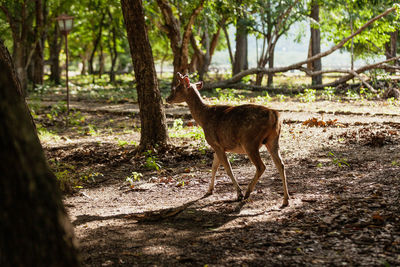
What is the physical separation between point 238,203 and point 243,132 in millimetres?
1016

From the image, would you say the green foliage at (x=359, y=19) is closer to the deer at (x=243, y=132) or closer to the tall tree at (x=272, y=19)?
the tall tree at (x=272, y=19)

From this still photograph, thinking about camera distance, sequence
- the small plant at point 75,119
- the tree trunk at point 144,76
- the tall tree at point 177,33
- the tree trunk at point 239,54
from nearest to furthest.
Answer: the tree trunk at point 144,76, the small plant at point 75,119, the tall tree at point 177,33, the tree trunk at point 239,54

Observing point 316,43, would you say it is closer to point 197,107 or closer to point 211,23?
point 211,23

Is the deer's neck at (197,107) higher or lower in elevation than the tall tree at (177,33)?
lower

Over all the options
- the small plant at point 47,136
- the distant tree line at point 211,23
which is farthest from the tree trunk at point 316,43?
the small plant at point 47,136

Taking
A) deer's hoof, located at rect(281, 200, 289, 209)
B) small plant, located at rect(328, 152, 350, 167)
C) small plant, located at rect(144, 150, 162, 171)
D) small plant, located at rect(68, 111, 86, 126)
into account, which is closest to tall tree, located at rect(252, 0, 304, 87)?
small plant, located at rect(68, 111, 86, 126)

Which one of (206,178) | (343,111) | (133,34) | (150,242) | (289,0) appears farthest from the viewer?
(289,0)

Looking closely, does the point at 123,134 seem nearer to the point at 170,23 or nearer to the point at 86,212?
the point at 86,212

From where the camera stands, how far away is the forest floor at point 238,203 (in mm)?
4223

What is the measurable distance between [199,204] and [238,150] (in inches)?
37.1

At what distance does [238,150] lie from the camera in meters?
6.19

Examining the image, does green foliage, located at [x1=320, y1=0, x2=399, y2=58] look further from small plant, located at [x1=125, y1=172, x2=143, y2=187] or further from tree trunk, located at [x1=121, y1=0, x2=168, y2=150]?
small plant, located at [x1=125, y1=172, x2=143, y2=187]

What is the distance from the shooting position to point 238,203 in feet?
19.8

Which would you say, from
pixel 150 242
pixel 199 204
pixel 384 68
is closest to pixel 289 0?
pixel 384 68
